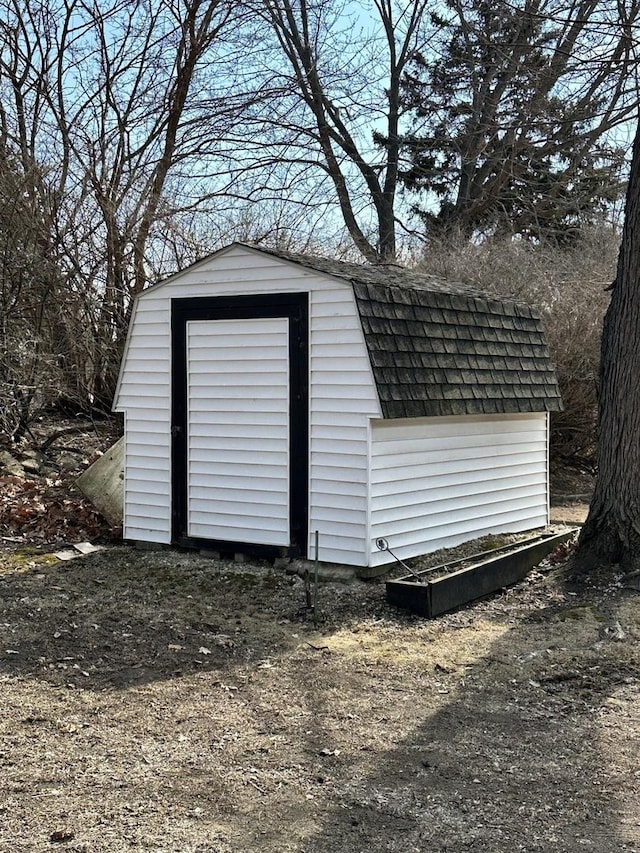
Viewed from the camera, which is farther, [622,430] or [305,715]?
[622,430]

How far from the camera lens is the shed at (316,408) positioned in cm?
736

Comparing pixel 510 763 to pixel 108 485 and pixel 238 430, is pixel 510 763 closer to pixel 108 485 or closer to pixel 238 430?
pixel 238 430

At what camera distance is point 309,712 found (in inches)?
188

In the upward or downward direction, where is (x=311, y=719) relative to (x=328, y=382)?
downward

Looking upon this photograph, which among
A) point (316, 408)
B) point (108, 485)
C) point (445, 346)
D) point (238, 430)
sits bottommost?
point (108, 485)

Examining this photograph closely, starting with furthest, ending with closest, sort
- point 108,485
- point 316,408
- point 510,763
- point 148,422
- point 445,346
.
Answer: point 108,485 → point 148,422 → point 445,346 → point 316,408 → point 510,763

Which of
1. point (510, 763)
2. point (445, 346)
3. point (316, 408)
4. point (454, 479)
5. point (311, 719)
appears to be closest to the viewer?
point (510, 763)

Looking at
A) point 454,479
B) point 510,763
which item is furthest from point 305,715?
point 454,479

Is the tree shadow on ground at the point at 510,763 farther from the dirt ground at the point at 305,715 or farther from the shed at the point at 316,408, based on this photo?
the shed at the point at 316,408

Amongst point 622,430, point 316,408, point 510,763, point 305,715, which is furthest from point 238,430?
point 510,763

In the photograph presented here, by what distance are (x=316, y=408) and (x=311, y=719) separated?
10.9 ft

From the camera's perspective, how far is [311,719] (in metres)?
4.67

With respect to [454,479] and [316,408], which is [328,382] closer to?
[316,408]

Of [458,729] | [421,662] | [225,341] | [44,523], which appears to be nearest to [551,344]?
[225,341]
